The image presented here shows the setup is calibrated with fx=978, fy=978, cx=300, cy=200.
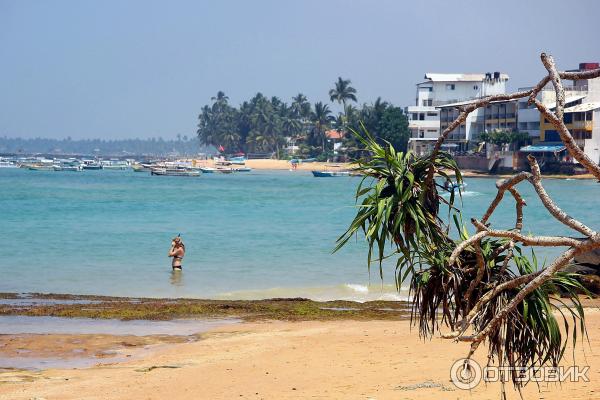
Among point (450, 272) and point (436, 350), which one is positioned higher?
point (450, 272)

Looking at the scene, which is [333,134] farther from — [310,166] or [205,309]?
[205,309]

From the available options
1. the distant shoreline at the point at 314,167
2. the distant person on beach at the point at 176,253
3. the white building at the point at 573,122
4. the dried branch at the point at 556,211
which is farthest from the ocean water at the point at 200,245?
the distant shoreline at the point at 314,167

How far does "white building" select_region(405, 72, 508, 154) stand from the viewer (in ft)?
452

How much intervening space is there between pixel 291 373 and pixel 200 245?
28.6 meters

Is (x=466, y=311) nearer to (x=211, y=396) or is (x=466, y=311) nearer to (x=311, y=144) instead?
(x=211, y=396)

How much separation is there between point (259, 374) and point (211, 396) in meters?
1.59

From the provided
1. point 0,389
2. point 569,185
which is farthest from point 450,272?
point 569,185

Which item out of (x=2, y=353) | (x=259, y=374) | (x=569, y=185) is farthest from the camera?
(x=569, y=185)

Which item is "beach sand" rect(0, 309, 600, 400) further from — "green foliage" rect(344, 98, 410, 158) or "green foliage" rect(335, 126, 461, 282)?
"green foliage" rect(344, 98, 410, 158)

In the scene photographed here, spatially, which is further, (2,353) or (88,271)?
(88,271)

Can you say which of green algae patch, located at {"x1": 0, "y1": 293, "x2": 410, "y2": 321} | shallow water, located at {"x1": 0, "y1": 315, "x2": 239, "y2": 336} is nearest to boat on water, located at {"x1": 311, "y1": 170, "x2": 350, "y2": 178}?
green algae patch, located at {"x1": 0, "y1": 293, "x2": 410, "y2": 321}

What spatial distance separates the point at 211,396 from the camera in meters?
12.2

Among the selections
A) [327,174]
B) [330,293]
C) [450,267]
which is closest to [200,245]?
[330,293]

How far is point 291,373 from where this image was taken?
13664 millimetres
